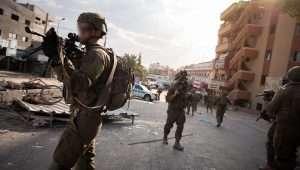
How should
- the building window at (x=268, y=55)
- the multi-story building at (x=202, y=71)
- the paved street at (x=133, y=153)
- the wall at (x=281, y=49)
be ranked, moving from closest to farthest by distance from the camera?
the paved street at (x=133, y=153), the wall at (x=281, y=49), the building window at (x=268, y=55), the multi-story building at (x=202, y=71)

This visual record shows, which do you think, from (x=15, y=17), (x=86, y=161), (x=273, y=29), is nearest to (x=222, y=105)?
(x=86, y=161)

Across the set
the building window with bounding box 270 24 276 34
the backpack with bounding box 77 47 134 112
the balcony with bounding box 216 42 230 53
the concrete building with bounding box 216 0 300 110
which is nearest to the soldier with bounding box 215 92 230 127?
the backpack with bounding box 77 47 134 112

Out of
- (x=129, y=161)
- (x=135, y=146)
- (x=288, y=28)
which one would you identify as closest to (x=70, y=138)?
(x=129, y=161)

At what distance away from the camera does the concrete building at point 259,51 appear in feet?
78.3

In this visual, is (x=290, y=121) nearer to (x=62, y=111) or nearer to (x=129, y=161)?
(x=129, y=161)

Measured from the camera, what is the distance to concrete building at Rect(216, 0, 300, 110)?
23.9 meters

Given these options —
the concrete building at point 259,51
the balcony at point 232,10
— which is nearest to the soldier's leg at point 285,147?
the concrete building at point 259,51

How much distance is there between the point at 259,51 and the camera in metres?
28.9

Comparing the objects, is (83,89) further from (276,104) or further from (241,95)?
(241,95)

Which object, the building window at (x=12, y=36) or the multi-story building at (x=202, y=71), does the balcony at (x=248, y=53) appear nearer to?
the multi-story building at (x=202, y=71)

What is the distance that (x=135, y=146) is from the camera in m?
5.59

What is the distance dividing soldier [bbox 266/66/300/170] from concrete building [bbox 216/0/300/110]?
2216cm

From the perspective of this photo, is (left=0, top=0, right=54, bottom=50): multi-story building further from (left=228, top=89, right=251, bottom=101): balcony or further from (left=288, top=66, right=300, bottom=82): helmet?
(left=288, top=66, right=300, bottom=82): helmet

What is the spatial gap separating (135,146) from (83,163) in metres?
3.13
